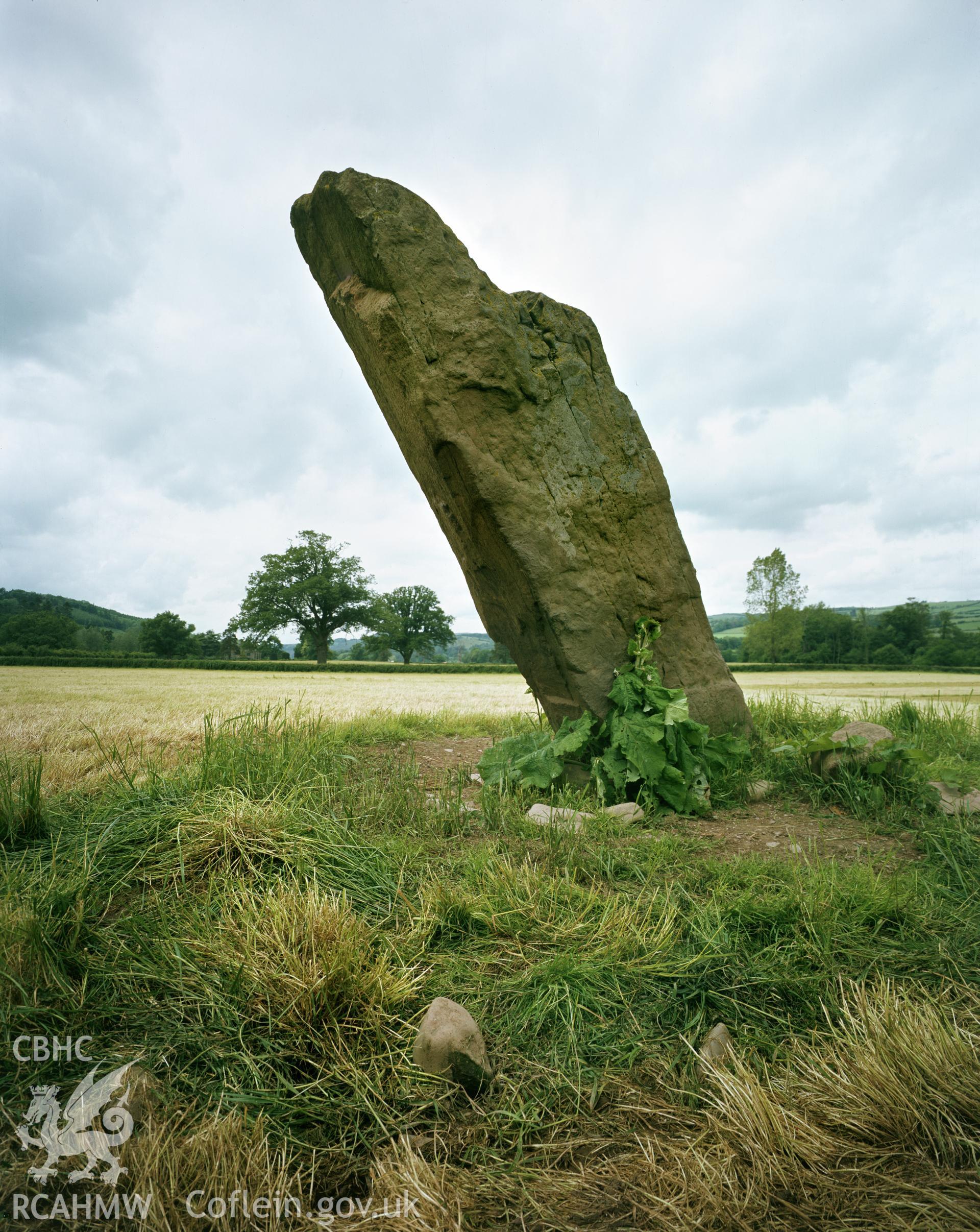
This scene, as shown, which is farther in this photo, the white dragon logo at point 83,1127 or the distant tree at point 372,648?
the distant tree at point 372,648

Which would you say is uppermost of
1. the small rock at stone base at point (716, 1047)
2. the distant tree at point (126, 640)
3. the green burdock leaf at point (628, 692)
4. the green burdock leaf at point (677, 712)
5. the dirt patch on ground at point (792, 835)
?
the distant tree at point (126, 640)

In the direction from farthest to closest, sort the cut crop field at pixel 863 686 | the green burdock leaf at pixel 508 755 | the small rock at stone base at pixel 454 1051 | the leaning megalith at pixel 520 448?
the cut crop field at pixel 863 686, the green burdock leaf at pixel 508 755, the leaning megalith at pixel 520 448, the small rock at stone base at pixel 454 1051

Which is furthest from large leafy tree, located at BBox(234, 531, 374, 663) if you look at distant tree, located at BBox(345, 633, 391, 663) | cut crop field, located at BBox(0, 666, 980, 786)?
cut crop field, located at BBox(0, 666, 980, 786)

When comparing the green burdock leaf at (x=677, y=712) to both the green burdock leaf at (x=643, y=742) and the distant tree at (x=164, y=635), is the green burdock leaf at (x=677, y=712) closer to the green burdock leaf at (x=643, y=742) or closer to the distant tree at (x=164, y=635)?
the green burdock leaf at (x=643, y=742)

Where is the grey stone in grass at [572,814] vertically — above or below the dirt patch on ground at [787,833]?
above

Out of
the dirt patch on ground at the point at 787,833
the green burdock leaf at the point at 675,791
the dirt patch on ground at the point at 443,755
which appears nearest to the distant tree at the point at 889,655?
the dirt patch on ground at the point at 443,755

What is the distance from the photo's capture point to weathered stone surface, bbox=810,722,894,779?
4582mm

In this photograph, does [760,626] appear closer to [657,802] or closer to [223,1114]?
[657,802]

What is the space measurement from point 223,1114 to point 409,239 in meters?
4.79

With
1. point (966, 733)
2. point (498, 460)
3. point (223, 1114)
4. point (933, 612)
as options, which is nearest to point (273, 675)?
point (498, 460)

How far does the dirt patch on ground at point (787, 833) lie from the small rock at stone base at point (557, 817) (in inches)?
23.0

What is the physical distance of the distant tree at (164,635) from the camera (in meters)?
13.8

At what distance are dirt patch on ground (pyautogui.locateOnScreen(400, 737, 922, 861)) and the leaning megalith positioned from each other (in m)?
1.00

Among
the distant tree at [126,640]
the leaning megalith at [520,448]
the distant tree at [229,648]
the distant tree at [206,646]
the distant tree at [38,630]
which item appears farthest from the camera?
the distant tree at [229,648]
